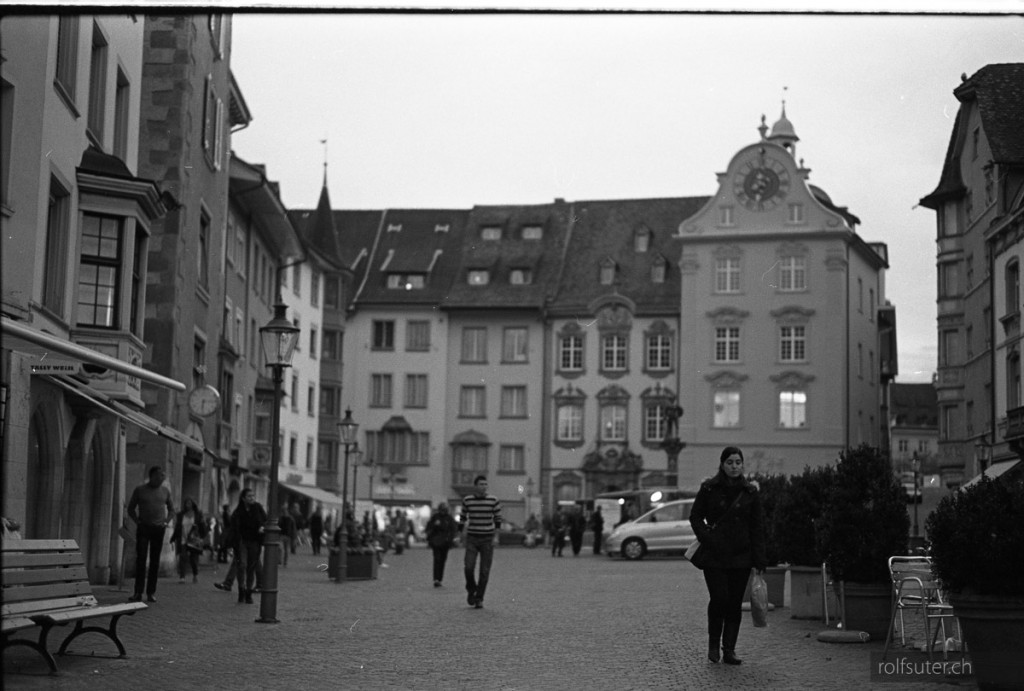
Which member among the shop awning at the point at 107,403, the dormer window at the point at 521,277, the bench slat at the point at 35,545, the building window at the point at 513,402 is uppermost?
the dormer window at the point at 521,277

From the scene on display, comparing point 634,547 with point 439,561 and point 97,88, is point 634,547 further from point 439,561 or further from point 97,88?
point 97,88

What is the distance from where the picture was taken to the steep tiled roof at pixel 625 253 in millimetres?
73438

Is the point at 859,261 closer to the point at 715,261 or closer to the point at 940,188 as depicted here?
the point at 715,261

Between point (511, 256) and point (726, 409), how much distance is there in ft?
50.6

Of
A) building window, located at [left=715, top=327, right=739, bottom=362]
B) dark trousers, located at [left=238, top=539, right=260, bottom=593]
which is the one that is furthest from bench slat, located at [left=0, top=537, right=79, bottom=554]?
building window, located at [left=715, top=327, right=739, bottom=362]

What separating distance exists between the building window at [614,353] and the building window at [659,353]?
1.31 m

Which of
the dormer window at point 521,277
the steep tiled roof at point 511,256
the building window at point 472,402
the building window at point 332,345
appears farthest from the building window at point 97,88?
the dormer window at point 521,277

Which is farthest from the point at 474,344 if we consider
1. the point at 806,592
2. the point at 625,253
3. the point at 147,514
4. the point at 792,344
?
the point at 806,592

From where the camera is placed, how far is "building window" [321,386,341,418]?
7188cm

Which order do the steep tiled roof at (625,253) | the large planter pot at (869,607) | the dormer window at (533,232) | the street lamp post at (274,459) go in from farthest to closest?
1. the dormer window at (533,232)
2. the steep tiled roof at (625,253)
3. the street lamp post at (274,459)
4. the large planter pot at (869,607)

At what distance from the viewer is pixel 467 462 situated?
74.2m

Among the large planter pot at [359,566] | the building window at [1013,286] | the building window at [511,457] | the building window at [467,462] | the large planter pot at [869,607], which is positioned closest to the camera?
the building window at [1013,286]

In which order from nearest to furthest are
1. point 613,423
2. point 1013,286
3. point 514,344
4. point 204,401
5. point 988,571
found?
point 988,571
point 1013,286
point 204,401
point 613,423
point 514,344

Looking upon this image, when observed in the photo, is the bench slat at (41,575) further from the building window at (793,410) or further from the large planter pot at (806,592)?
the building window at (793,410)
